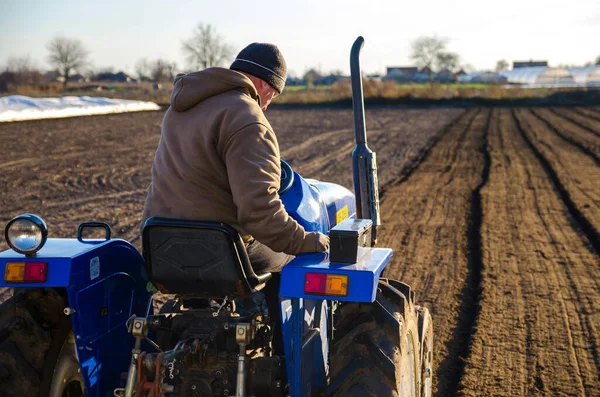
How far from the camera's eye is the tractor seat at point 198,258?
256cm

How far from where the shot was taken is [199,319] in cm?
287

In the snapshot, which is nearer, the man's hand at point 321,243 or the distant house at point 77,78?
the man's hand at point 321,243

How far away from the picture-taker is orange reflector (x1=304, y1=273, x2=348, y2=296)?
2.53 m

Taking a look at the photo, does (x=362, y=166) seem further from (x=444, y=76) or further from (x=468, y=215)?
(x=444, y=76)

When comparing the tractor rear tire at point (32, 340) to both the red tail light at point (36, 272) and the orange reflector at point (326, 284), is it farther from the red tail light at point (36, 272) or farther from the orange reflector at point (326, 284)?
the orange reflector at point (326, 284)

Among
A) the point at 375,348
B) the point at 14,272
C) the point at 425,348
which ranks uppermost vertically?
the point at 14,272

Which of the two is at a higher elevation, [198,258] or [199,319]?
[198,258]

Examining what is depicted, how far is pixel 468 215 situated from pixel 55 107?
20585mm

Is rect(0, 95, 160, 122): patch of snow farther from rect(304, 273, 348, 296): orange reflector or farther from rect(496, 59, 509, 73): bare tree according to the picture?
rect(496, 59, 509, 73): bare tree

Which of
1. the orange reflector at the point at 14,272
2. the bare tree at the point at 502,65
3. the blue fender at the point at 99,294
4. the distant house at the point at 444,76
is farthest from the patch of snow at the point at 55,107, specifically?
the bare tree at the point at 502,65

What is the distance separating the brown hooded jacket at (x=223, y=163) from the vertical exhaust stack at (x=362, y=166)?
858mm

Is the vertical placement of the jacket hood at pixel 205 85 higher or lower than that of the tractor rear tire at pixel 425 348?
higher

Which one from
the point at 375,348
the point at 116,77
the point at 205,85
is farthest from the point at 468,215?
the point at 116,77

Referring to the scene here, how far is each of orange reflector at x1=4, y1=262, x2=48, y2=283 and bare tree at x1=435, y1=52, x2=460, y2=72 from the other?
259ft
